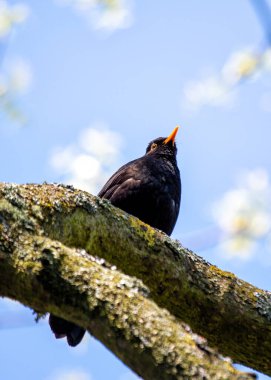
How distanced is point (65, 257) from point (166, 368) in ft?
1.63

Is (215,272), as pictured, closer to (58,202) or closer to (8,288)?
(58,202)

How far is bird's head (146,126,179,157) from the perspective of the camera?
214 inches

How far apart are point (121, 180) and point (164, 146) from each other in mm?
1000

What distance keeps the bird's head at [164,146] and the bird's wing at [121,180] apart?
609mm

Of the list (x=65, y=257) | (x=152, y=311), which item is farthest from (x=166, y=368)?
(x=65, y=257)

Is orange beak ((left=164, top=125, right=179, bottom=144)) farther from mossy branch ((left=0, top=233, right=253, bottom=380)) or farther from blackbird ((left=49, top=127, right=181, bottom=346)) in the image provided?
mossy branch ((left=0, top=233, right=253, bottom=380))

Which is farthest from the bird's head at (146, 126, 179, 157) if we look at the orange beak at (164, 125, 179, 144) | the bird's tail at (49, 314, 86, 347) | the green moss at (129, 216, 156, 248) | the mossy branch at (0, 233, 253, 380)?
the mossy branch at (0, 233, 253, 380)

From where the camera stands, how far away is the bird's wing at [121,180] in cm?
459

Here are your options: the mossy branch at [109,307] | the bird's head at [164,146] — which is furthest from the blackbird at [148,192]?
the mossy branch at [109,307]

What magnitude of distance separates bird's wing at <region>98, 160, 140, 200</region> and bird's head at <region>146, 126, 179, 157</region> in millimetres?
609

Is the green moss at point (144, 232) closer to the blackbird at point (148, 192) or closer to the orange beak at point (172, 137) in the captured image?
the blackbird at point (148, 192)

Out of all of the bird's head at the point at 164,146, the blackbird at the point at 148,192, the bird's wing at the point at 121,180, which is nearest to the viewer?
the blackbird at the point at 148,192

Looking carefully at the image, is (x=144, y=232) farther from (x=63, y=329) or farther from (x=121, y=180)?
(x=121, y=180)

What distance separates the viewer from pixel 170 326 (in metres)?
1.62
